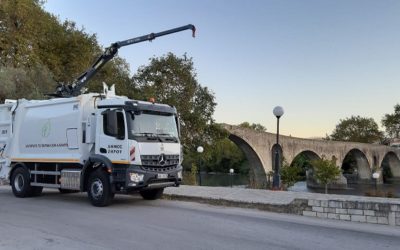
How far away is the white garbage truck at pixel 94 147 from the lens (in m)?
10.4

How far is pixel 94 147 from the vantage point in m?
11.1

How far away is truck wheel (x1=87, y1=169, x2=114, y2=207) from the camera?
10.5 metres

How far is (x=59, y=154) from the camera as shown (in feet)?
39.5

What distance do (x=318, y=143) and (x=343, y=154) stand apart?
37.6 feet

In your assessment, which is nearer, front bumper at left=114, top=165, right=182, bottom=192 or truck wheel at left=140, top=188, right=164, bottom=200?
front bumper at left=114, top=165, right=182, bottom=192

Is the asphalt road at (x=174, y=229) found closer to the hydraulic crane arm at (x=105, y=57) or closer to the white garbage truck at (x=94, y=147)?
the white garbage truck at (x=94, y=147)

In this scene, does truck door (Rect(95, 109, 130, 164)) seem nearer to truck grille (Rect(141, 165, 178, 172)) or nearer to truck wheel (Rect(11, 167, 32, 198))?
truck grille (Rect(141, 165, 178, 172))

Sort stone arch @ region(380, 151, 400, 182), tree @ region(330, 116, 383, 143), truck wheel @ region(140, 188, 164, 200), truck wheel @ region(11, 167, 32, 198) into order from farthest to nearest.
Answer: tree @ region(330, 116, 383, 143)
stone arch @ region(380, 151, 400, 182)
truck wheel @ region(11, 167, 32, 198)
truck wheel @ region(140, 188, 164, 200)

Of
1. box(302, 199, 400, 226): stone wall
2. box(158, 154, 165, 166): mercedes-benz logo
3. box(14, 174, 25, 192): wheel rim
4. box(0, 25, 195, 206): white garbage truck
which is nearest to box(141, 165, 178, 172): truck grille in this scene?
box(0, 25, 195, 206): white garbage truck

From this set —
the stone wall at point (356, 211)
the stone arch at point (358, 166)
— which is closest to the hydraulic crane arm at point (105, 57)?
the stone wall at point (356, 211)

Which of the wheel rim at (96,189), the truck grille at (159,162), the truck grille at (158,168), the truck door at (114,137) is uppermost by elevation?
the truck door at (114,137)

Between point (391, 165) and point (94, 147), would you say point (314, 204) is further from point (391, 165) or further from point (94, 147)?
point (391, 165)

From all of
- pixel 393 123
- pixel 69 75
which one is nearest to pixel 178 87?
pixel 69 75

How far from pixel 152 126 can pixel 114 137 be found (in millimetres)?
1006
